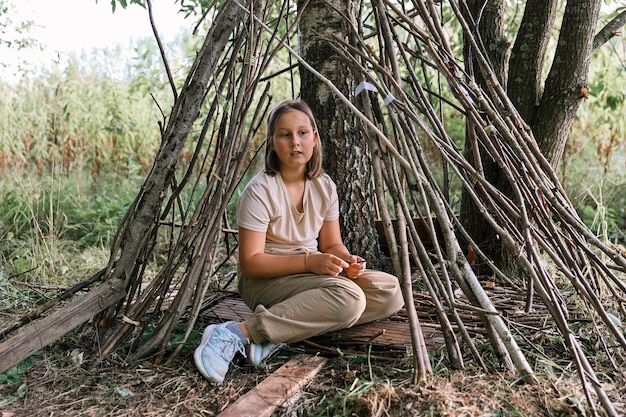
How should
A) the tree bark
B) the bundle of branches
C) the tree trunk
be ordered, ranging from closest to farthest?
the bundle of branches
the tree trunk
the tree bark

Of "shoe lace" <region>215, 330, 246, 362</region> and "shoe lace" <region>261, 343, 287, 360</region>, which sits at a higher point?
"shoe lace" <region>215, 330, 246, 362</region>

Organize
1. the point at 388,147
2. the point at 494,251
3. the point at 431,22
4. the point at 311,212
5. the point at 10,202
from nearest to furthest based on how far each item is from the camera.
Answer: the point at 388,147 → the point at 431,22 → the point at 311,212 → the point at 494,251 → the point at 10,202

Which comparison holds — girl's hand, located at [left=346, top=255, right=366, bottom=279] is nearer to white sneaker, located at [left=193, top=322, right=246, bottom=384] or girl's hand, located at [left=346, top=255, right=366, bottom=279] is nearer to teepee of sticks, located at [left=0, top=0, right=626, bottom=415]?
teepee of sticks, located at [left=0, top=0, right=626, bottom=415]

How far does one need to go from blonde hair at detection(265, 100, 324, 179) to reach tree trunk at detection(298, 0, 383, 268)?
0.19 meters

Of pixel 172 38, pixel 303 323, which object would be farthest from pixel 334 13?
pixel 172 38

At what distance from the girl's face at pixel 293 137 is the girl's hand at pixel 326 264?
0.40 metres

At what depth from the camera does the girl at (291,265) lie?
6.77 ft

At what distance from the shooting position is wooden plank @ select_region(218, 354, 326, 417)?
1715 mm

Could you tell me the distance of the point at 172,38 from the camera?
7.27m

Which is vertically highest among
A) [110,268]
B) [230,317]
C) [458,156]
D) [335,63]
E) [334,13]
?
[334,13]

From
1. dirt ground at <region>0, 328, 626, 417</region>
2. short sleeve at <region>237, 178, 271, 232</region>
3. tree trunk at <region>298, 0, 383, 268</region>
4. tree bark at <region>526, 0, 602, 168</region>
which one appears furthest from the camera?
tree bark at <region>526, 0, 602, 168</region>

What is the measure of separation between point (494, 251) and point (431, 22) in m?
1.29

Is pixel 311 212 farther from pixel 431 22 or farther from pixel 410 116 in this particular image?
pixel 431 22

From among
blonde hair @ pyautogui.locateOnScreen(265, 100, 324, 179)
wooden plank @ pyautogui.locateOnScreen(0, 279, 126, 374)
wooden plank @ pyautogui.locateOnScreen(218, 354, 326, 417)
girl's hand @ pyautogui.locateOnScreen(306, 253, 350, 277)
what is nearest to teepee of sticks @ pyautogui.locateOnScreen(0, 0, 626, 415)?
wooden plank @ pyautogui.locateOnScreen(0, 279, 126, 374)
